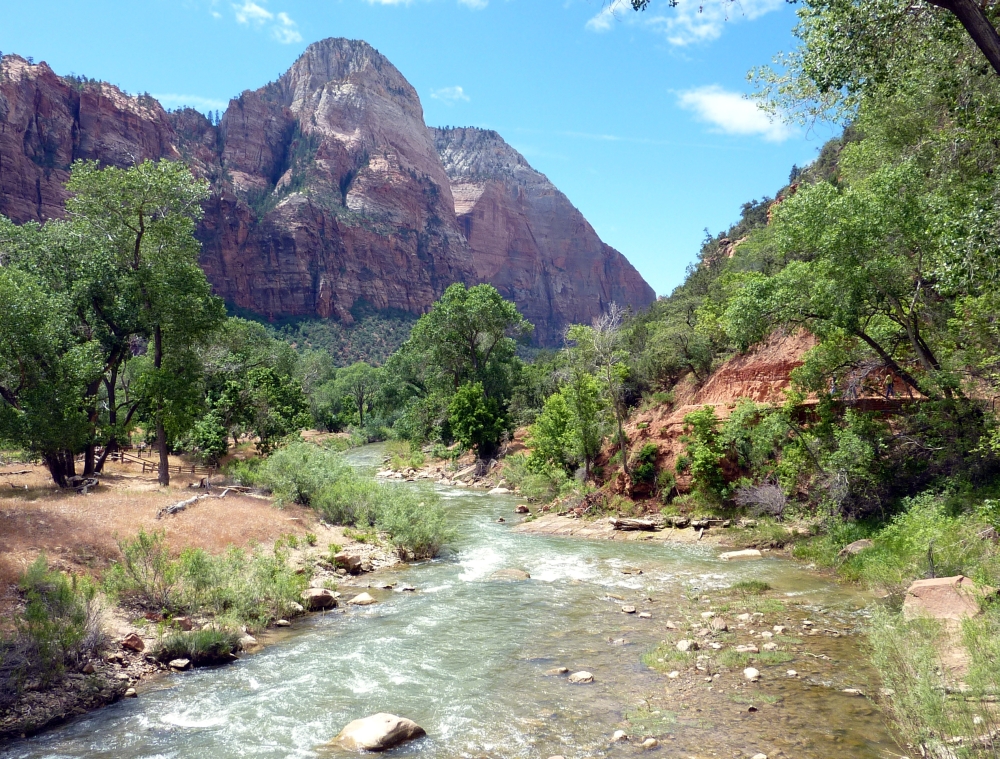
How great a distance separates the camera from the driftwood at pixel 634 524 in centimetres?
2116

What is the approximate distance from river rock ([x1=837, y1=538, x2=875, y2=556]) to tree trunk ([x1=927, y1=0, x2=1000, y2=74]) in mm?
10995

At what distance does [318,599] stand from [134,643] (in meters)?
3.77

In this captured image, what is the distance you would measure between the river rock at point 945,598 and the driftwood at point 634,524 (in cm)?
1238

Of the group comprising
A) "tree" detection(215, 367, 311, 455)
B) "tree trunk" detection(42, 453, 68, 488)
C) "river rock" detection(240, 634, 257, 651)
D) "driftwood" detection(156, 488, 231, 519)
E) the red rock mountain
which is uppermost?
the red rock mountain

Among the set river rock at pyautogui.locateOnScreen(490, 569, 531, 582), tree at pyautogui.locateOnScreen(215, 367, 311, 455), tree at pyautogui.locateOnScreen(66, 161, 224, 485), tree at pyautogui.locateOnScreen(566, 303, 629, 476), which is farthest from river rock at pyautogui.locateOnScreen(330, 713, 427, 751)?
tree at pyautogui.locateOnScreen(215, 367, 311, 455)

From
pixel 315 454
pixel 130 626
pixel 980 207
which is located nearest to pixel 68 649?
pixel 130 626

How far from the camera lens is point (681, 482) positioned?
22.8 metres

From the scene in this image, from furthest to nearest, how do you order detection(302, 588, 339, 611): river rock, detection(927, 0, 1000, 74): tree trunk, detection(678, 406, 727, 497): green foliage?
1. detection(678, 406, 727, 497): green foliage
2. detection(302, 588, 339, 611): river rock
3. detection(927, 0, 1000, 74): tree trunk

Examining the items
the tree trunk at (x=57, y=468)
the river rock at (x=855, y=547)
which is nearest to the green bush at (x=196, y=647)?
the river rock at (x=855, y=547)

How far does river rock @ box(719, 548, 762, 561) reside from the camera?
16.4 metres

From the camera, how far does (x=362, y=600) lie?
43.1 feet

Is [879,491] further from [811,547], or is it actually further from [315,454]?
[315,454]

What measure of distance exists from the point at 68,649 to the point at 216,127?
19071 cm

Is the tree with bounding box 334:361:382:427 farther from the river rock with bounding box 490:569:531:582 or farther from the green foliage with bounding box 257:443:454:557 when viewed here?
the river rock with bounding box 490:569:531:582
